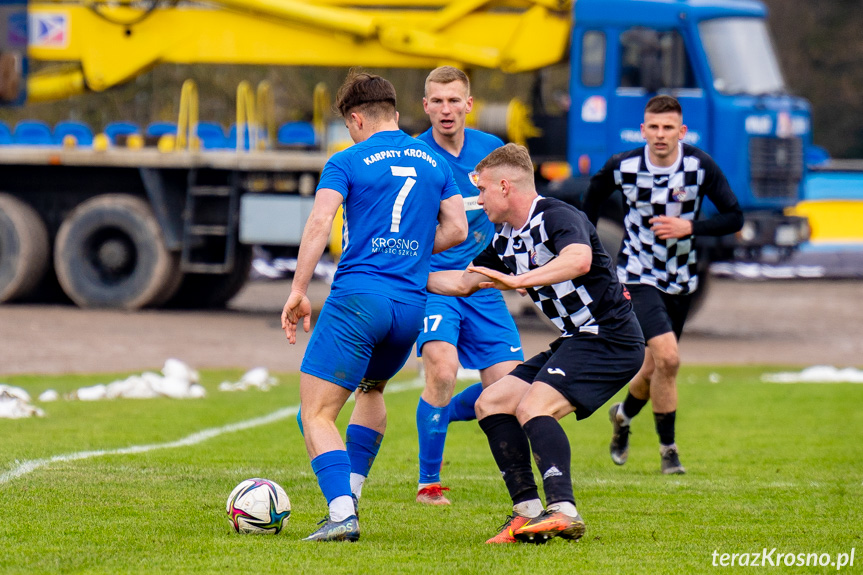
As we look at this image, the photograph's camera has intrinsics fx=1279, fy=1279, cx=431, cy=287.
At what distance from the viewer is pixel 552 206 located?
17.1 feet

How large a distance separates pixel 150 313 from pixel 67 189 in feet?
8.70

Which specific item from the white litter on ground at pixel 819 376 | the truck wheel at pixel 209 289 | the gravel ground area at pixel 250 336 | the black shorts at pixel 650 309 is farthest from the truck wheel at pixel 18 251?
the black shorts at pixel 650 309

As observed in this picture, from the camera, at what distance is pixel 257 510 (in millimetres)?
5324

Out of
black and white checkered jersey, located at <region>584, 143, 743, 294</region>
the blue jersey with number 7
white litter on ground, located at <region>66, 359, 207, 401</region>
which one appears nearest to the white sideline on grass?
white litter on ground, located at <region>66, 359, 207, 401</region>

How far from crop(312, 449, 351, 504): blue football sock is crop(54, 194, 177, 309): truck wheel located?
13613 millimetres

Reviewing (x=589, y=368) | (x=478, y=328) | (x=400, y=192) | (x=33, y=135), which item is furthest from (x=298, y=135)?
(x=589, y=368)

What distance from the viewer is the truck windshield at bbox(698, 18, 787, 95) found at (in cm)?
1639

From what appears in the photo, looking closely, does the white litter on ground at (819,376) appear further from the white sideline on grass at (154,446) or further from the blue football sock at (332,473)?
the blue football sock at (332,473)

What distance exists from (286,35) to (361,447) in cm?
1347

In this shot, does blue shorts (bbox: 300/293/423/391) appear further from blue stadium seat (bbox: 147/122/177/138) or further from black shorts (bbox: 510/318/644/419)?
blue stadium seat (bbox: 147/122/177/138)

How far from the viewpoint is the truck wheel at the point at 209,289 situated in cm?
1988

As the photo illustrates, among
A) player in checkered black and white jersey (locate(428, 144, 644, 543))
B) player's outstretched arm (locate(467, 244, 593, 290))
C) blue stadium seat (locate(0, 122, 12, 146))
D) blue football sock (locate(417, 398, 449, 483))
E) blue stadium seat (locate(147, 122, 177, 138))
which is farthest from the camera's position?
blue stadium seat (locate(0, 122, 12, 146))

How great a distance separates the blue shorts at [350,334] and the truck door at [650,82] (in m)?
11.5

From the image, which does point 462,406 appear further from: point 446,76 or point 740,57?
point 740,57
